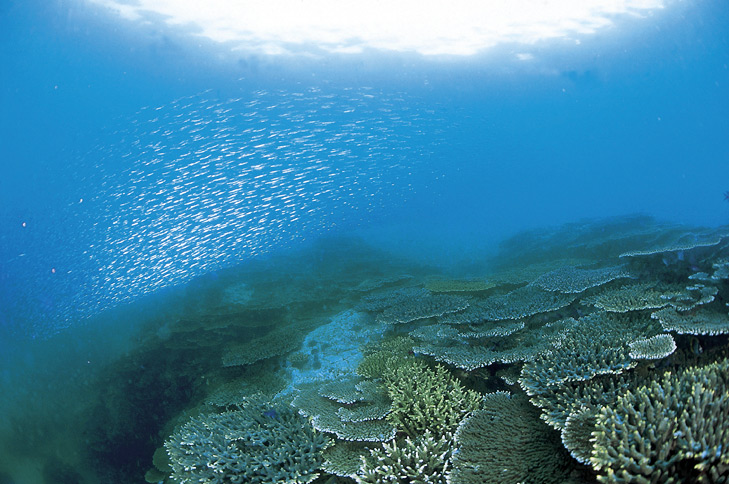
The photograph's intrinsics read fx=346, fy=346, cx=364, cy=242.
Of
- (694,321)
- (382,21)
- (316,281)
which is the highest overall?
(382,21)

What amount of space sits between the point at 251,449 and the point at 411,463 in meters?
2.75

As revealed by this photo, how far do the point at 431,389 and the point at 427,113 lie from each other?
56693 millimetres

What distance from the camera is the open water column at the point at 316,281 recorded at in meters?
4.74

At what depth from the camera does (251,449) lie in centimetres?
570

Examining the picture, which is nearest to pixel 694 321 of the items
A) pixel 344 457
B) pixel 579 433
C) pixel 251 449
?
pixel 579 433

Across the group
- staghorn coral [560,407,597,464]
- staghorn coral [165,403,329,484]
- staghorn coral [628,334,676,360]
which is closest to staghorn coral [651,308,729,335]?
staghorn coral [628,334,676,360]

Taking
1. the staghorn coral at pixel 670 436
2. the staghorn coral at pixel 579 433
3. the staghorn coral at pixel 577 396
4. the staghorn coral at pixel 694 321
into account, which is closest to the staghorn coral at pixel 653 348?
the staghorn coral at pixel 577 396

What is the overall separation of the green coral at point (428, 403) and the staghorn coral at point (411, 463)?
322 mm

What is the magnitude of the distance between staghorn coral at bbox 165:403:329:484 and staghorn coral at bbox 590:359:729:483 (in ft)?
12.6

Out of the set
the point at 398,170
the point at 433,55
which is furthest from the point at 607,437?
the point at 398,170

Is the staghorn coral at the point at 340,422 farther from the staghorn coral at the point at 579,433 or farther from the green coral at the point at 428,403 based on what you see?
the staghorn coral at the point at 579,433

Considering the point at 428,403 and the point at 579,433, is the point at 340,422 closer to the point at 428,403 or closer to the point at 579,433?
the point at 428,403

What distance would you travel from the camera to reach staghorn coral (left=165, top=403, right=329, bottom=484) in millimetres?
5191

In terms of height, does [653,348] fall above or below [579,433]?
above
